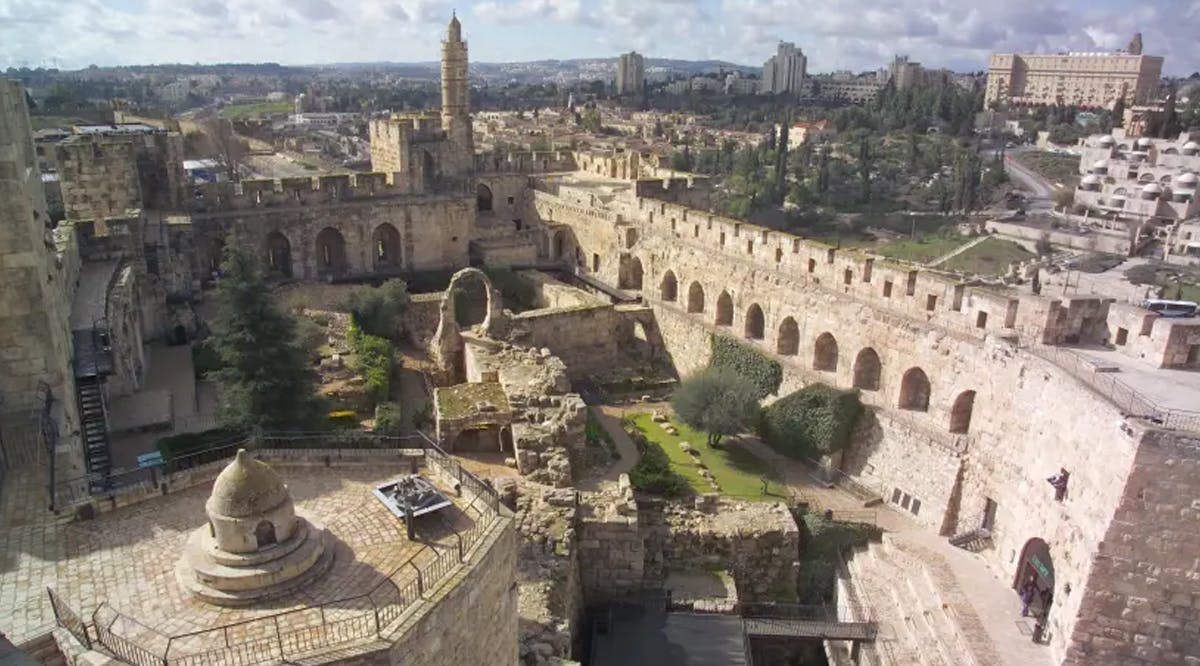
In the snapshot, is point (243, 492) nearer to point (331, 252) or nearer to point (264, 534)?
point (264, 534)

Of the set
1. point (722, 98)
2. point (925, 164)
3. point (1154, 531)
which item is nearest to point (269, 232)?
point (1154, 531)

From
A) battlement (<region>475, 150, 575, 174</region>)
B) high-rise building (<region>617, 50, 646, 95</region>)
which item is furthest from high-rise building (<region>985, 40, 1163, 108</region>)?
battlement (<region>475, 150, 575, 174</region>)

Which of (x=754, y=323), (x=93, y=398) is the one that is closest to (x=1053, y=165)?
(x=754, y=323)

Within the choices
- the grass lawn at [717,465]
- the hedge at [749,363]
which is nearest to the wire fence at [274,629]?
the grass lawn at [717,465]

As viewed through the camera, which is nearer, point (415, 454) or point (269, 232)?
point (415, 454)

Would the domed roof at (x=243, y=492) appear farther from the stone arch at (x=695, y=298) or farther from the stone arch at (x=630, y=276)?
the stone arch at (x=630, y=276)

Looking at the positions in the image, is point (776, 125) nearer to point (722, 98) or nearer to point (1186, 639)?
point (722, 98)
